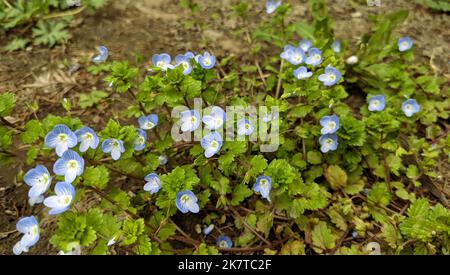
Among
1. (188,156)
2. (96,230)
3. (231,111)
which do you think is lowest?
(188,156)

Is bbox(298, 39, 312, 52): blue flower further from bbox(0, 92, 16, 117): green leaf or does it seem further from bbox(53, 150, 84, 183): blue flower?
bbox(0, 92, 16, 117): green leaf

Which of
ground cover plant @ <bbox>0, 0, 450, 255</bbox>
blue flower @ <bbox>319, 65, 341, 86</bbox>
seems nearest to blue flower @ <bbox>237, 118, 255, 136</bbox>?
ground cover plant @ <bbox>0, 0, 450, 255</bbox>

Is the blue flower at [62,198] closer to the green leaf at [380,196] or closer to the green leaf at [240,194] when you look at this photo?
the green leaf at [240,194]

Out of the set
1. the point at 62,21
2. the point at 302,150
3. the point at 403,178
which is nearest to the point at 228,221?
the point at 302,150

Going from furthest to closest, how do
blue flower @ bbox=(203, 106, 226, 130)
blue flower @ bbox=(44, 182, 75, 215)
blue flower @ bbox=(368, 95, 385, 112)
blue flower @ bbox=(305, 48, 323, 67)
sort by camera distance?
blue flower @ bbox=(368, 95, 385, 112) → blue flower @ bbox=(305, 48, 323, 67) → blue flower @ bbox=(203, 106, 226, 130) → blue flower @ bbox=(44, 182, 75, 215)

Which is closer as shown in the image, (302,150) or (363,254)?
(363,254)

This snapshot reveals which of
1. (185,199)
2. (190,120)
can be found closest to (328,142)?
(190,120)
